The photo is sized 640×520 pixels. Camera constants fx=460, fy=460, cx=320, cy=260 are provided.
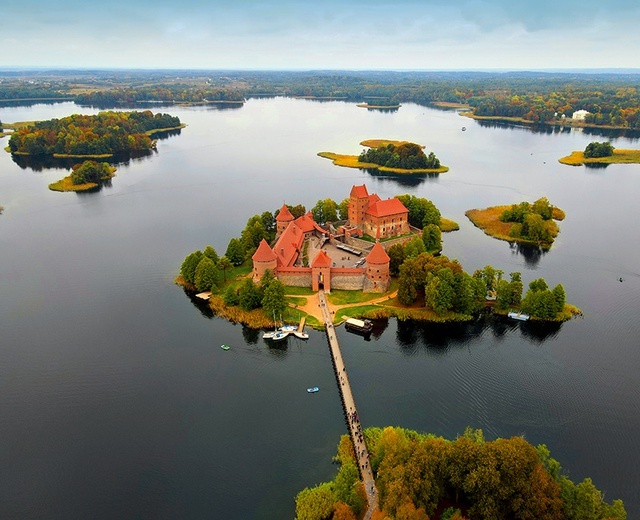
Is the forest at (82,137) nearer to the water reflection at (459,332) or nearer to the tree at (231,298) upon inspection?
the tree at (231,298)

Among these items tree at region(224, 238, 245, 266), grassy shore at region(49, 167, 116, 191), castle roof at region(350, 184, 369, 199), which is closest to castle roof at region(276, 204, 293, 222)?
tree at region(224, 238, 245, 266)

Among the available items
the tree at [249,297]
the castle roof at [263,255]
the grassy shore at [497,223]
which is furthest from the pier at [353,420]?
the grassy shore at [497,223]

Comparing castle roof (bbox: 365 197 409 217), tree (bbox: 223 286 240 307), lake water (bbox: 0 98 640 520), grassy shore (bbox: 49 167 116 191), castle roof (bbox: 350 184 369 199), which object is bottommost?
lake water (bbox: 0 98 640 520)

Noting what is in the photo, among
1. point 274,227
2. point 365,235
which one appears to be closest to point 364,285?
point 365,235

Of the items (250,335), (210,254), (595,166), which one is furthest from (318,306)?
(595,166)

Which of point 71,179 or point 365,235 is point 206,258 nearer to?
point 365,235

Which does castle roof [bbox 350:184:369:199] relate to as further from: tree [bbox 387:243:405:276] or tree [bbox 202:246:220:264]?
tree [bbox 202:246:220:264]

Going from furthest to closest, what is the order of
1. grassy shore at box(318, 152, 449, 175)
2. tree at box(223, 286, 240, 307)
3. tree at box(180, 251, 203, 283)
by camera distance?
grassy shore at box(318, 152, 449, 175)
tree at box(180, 251, 203, 283)
tree at box(223, 286, 240, 307)

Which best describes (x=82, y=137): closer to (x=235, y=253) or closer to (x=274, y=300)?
(x=235, y=253)
